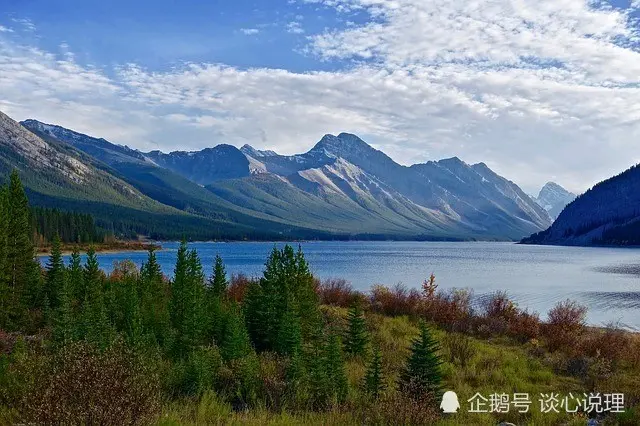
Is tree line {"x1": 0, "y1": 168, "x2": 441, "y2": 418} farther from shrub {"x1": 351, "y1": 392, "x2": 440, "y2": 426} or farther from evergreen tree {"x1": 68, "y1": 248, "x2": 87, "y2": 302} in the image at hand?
shrub {"x1": 351, "y1": 392, "x2": 440, "y2": 426}

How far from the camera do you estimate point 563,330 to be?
26.8 meters

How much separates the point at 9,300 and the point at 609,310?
5300 centimetres

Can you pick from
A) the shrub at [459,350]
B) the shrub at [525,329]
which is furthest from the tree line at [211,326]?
the shrub at [525,329]

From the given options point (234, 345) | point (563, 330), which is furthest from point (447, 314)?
point (234, 345)

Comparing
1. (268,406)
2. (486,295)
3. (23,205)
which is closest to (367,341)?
(268,406)

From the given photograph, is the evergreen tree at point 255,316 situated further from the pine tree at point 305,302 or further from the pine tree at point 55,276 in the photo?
the pine tree at point 55,276

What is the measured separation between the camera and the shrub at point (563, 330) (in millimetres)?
25281

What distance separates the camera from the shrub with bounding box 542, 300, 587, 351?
2528 centimetres

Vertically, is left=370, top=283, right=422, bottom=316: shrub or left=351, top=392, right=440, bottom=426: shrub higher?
left=351, top=392, right=440, bottom=426: shrub

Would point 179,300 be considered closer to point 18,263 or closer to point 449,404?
point 18,263

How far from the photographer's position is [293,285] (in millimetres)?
22281

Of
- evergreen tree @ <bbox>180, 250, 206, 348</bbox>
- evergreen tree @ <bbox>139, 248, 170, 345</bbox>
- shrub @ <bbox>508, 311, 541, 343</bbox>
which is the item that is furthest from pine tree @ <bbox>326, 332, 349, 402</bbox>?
shrub @ <bbox>508, 311, 541, 343</bbox>

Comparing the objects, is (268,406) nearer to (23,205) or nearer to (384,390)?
(384,390)

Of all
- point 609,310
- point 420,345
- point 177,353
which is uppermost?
point 420,345
